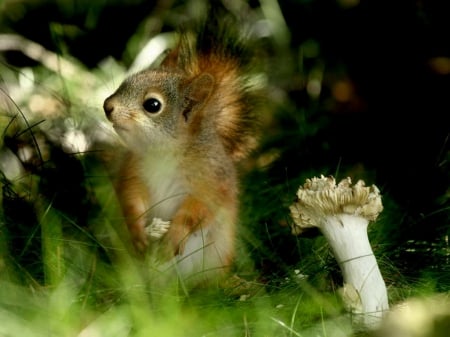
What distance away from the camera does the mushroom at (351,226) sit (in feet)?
7.19

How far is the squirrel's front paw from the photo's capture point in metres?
2.39

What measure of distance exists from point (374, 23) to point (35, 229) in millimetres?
2073

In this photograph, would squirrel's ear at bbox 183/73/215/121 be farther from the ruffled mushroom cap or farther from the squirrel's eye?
the ruffled mushroom cap

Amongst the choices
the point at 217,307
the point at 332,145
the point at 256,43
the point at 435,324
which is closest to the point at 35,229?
the point at 217,307

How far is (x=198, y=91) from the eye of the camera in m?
2.46

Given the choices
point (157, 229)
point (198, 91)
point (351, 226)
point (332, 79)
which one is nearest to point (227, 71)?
point (198, 91)

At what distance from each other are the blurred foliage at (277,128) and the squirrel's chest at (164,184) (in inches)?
6.9

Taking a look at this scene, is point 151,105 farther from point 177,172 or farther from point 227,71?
point 227,71

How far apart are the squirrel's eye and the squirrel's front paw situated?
0.94 feet

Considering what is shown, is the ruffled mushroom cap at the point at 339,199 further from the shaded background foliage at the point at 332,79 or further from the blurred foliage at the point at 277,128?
the shaded background foliage at the point at 332,79

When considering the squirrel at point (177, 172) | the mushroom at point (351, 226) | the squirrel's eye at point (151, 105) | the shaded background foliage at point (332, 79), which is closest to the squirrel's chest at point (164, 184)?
the squirrel at point (177, 172)

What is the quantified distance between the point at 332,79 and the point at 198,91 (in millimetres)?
1822

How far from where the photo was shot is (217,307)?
2301 millimetres

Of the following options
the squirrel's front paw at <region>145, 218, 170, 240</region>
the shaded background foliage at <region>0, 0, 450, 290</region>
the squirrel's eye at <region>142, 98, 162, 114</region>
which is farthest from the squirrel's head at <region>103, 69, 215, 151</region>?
the shaded background foliage at <region>0, 0, 450, 290</region>
